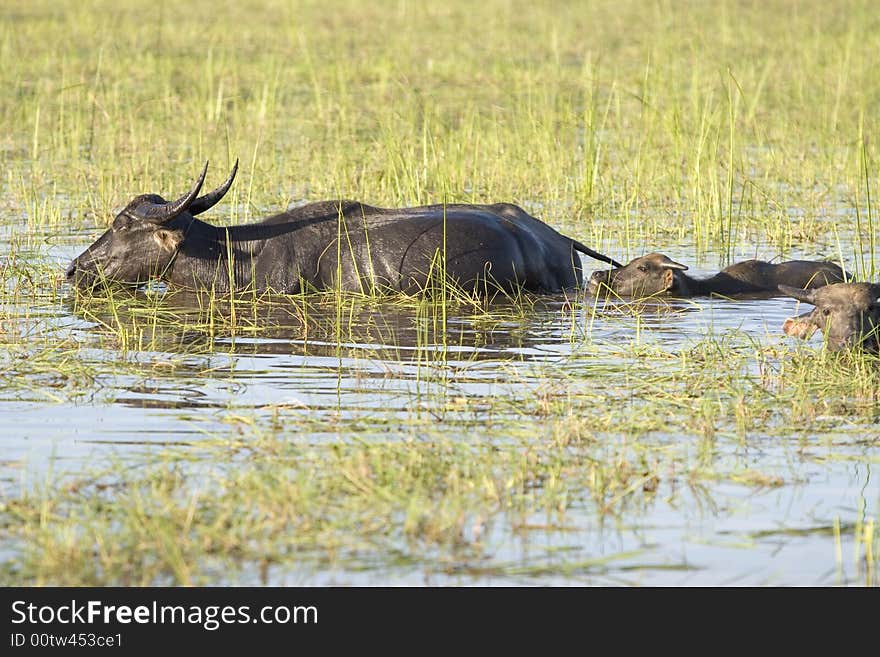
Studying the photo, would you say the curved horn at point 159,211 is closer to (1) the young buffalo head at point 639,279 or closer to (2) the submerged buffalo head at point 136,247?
(2) the submerged buffalo head at point 136,247

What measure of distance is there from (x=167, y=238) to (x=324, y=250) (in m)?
1.01

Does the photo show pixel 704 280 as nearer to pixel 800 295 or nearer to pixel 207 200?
pixel 800 295

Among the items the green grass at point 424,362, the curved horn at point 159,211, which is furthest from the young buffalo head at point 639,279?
the curved horn at point 159,211

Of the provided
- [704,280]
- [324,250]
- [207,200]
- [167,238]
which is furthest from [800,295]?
[167,238]

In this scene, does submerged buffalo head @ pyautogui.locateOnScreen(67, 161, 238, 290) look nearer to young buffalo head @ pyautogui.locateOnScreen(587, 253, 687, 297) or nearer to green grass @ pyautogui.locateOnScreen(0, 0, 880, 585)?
green grass @ pyautogui.locateOnScreen(0, 0, 880, 585)

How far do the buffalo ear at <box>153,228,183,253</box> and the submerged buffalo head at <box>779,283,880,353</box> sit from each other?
3.94 m

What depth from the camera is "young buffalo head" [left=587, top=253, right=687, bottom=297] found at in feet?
31.0

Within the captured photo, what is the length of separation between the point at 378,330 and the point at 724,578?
161 inches

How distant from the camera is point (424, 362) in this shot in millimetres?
7445

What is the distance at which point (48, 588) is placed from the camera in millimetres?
4340

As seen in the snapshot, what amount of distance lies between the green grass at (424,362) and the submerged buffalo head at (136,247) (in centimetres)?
20

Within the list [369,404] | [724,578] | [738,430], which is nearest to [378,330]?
[369,404]

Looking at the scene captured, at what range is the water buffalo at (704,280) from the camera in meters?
9.45

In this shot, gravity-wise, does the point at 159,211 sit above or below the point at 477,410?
above
